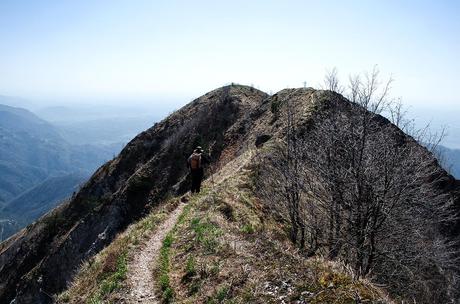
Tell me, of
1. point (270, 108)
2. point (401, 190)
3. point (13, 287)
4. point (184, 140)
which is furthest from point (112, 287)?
point (13, 287)

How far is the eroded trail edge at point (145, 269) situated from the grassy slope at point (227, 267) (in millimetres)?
308

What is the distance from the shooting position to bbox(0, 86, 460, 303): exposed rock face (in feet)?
152

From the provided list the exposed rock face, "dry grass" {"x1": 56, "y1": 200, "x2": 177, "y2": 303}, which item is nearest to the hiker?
"dry grass" {"x1": 56, "y1": 200, "x2": 177, "y2": 303}

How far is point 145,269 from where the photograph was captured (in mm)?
17391

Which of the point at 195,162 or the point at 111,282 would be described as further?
the point at 195,162

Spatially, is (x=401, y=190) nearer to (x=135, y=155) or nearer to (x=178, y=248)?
(x=178, y=248)

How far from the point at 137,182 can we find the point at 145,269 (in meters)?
35.6

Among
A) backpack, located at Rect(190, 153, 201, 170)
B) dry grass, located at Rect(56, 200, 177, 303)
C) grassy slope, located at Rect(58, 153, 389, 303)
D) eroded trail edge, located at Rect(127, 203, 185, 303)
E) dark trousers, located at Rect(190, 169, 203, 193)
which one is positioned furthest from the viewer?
dark trousers, located at Rect(190, 169, 203, 193)

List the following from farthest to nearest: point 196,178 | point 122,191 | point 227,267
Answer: point 122,191, point 196,178, point 227,267

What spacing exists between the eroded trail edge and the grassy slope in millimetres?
308

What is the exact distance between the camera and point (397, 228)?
717 inches

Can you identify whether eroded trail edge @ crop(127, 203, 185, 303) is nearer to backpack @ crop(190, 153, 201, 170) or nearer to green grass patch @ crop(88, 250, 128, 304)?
green grass patch @ crop(88, 250, 128, 304)

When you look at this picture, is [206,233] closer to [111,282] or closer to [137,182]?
[111,282]

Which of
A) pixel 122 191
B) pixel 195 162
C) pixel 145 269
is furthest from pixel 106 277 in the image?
pixel 122 191
